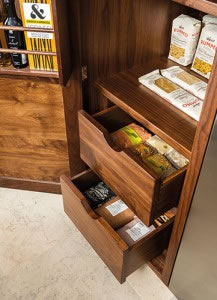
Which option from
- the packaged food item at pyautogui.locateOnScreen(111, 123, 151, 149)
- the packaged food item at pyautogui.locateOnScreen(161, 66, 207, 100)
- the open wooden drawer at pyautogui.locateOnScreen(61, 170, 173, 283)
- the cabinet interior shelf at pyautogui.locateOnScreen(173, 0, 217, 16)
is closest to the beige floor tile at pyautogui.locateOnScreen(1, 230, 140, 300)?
the open wooden drawer at pyautogui.locateOnScreen(61, 170, 173, 283)

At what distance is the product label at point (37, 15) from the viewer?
98cm

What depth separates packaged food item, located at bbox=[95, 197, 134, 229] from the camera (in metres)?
1.23

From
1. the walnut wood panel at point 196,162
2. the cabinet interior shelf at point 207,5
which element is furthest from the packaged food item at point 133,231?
the cabinet interior shelf at point 207,5

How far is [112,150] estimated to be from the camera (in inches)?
38.3

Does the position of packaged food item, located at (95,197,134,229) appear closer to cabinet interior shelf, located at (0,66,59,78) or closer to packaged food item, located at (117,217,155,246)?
packaged food item, located at (117,217,155,246)

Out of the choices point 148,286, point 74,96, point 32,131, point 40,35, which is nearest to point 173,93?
point 74,96

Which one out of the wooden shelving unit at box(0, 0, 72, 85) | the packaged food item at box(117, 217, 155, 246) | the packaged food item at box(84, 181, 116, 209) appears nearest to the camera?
the wooden shelving unit at box(0, 0, 72, 85)

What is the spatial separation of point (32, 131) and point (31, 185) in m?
0.34

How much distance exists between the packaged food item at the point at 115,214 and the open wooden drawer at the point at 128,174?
0.64ft

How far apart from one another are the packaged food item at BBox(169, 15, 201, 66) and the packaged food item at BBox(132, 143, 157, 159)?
29 centimetres

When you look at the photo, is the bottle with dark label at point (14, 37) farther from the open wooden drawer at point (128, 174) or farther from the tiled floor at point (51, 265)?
the tiled floor at point (51, 265)

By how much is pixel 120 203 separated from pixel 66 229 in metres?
0.32

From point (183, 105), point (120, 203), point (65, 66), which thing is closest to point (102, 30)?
point (65, 66)

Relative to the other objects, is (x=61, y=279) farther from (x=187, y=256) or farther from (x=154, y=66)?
(x=154, y=66)
